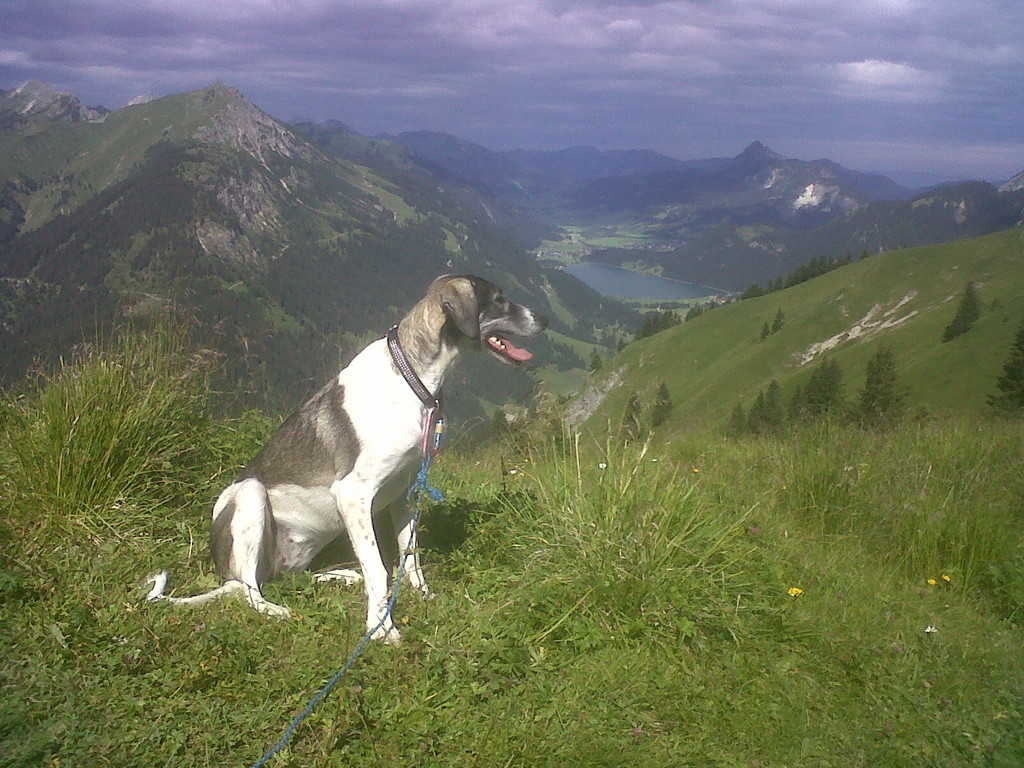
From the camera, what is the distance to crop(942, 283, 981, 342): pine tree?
260 ft

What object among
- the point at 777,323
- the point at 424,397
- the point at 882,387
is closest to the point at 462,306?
the point at 424,397

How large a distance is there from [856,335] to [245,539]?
11668 centimetres

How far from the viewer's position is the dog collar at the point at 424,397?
15.0 feet

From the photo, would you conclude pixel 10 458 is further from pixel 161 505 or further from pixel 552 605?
pixel 552 605

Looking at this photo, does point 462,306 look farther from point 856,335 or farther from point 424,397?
point 856,335

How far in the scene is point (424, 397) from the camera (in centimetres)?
459

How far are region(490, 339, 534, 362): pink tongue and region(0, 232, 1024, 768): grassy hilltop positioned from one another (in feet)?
2.33

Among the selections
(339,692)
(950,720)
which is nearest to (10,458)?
(339,692)

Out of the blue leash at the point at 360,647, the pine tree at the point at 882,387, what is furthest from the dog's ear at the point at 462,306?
the pine tree at the point at 882,387

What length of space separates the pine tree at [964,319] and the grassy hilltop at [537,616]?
286 ft

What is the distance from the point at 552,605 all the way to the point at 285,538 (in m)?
2.15

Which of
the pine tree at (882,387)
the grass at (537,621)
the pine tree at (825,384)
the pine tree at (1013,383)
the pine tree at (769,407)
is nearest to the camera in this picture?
the grass at (537,621)

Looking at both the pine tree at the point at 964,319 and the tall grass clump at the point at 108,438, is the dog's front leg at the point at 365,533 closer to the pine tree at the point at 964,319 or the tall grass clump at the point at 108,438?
the tall grass clump at the point at 108,438

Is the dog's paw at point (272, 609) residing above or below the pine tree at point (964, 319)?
above
